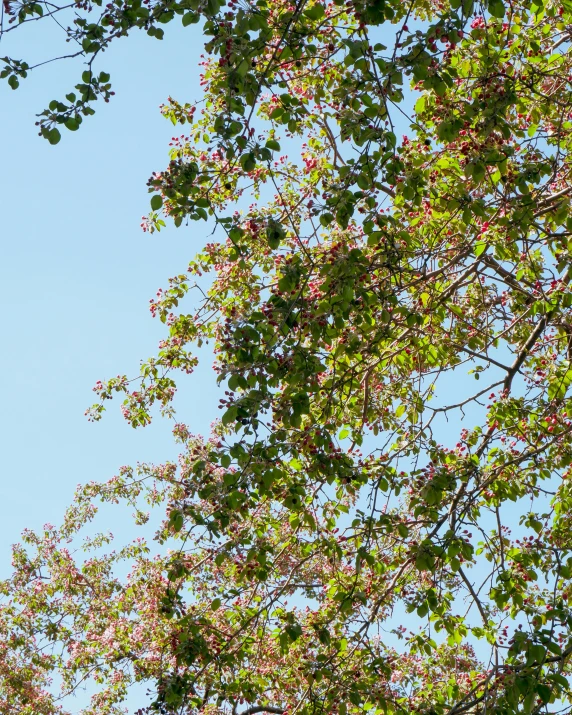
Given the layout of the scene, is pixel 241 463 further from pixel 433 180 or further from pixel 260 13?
pixel 433 180

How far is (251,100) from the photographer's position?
4090 mm

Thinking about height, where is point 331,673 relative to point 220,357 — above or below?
below

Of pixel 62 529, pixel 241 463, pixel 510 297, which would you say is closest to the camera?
pixel 241 463

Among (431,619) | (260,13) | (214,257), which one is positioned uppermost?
(214,257)

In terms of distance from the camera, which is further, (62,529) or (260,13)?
(62,529)

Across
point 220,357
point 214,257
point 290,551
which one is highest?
point 214,257

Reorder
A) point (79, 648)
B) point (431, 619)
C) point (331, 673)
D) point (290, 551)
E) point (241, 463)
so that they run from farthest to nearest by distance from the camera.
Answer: point (79, 648) < point (290, 551) < point (431, 619) < point (331, 673) < point (241, 463)

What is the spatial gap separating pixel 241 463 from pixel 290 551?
2006mm

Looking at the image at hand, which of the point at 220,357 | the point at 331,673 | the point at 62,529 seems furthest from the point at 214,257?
the point at 62,529

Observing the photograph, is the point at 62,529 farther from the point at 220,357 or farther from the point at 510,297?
the point at 510,297

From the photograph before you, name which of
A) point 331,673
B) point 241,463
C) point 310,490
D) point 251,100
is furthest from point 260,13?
point 331,673

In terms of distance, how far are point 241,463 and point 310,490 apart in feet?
Answer: 4.93

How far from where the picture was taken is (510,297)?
681cm

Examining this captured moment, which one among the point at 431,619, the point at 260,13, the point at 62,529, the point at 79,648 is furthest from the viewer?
the point at 62,529
